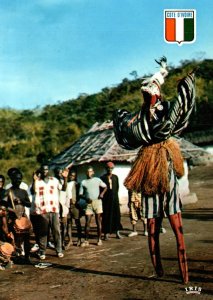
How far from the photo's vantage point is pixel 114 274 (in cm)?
767

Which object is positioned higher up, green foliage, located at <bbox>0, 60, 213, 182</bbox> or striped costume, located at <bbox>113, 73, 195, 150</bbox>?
green foliage, located at <bbox>0, 60, 213, 182</bbox>

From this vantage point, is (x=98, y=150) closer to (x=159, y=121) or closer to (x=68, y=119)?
(x=159, y=121)

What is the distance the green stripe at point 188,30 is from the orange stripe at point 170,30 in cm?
18

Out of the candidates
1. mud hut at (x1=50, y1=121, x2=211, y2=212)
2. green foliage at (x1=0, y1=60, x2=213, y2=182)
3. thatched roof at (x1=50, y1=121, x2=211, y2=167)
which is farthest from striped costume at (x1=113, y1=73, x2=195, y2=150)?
green foliage at (x1=0, y1=60, x2=213, y2=182)

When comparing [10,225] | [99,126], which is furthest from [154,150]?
[99,126]

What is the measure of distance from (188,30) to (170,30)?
261mm

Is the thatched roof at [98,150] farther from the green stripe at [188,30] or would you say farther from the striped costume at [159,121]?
the striped costume at [159,121]

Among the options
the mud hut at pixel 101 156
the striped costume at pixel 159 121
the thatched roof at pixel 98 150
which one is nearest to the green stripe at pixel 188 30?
the striped costume at pixel 159 121

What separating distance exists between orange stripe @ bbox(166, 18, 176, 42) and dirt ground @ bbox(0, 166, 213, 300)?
130 inches

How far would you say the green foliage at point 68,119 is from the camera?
42094 mm

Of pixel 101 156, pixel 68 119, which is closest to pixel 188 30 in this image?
pixel 101 156

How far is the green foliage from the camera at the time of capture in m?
42.1

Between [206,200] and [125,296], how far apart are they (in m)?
17.0

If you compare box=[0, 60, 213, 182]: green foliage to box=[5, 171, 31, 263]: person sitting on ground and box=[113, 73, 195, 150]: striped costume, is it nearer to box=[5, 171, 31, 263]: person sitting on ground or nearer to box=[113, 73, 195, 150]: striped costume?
box=[5, 171, 31, 263]: person sitting on ground
